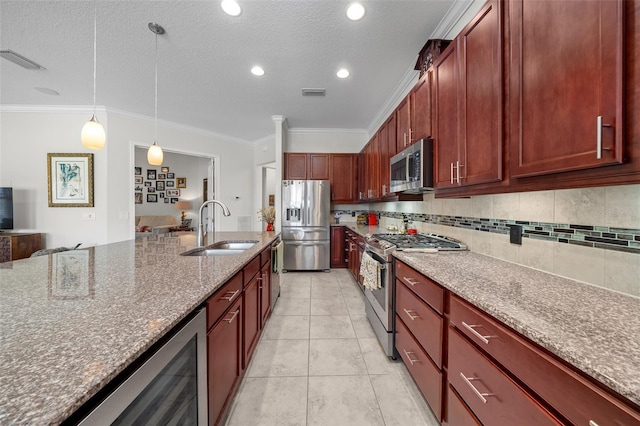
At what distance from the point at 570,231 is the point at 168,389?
6.03 feet

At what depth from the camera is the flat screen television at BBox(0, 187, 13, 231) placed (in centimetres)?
364

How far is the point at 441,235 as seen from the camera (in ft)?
7.65

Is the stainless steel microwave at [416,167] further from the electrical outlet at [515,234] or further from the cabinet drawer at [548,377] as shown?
the cabinet drawer at [548,377]

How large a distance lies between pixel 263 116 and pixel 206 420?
4.19m

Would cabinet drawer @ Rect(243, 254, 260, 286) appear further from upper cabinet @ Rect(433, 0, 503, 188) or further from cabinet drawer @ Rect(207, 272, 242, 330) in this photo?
upper cabinet @ Rect(433, 0, 503, 188)

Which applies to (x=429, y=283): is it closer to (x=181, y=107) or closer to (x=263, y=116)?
(x=263, y=116)

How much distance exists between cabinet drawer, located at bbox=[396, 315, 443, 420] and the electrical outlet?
86 centimetres

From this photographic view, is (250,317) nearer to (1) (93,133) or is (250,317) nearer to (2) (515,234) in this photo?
(2) (515,234)

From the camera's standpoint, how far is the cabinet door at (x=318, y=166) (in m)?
4.79

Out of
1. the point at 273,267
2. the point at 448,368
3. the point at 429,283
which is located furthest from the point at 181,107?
the point at 448,368

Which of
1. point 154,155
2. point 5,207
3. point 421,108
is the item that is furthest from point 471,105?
point 5,207

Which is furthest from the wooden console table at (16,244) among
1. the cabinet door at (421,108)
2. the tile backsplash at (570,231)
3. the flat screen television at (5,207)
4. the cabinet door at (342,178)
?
the tile backsplash at (570,231)

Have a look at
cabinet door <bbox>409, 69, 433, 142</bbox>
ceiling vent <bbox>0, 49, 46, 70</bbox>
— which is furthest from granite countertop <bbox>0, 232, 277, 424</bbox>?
ceiling vent <bbox>0, 49, 46, 70</bbox>

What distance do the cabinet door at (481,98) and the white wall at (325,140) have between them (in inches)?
137
